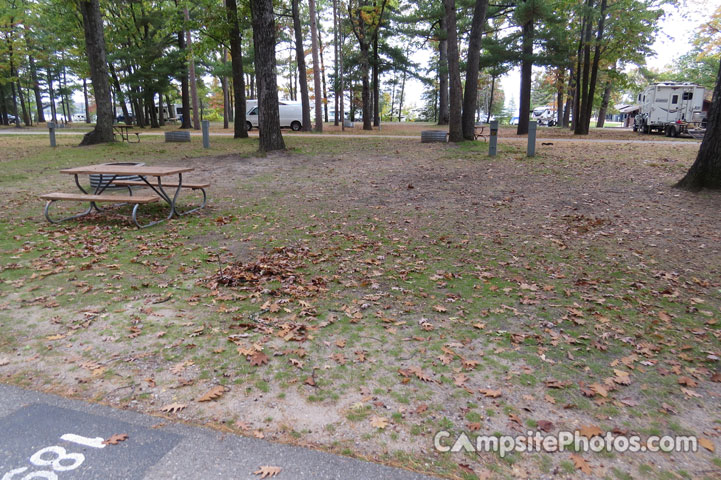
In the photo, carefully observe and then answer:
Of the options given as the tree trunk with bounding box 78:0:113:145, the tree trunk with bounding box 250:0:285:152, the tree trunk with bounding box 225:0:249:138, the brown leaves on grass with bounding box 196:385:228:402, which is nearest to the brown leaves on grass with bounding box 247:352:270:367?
the brown leaves on grass with bounding box 196:385:228:402

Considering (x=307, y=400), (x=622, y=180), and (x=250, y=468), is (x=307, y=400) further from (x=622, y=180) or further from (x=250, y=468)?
(x=622, y=180)

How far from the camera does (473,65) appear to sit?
16.2m

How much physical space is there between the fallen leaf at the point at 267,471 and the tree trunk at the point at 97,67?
1898 cm

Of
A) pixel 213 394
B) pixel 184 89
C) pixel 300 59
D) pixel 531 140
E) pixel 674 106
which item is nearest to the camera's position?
pixel 213 394

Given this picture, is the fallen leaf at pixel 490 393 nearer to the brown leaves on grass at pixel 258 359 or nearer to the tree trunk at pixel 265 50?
the brown leaves on grass at pixel 258 359

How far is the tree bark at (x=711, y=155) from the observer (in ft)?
25.7

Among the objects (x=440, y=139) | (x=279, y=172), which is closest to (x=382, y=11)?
(x=440, y=139)

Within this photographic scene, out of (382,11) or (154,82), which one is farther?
(154,82)

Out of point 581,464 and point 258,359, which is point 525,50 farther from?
point 581,464

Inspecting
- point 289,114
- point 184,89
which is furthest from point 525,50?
point 184,89

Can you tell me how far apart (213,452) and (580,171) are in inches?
420

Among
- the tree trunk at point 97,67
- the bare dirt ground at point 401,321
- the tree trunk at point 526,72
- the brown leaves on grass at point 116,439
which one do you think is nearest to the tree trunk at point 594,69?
the tree trunk at point 526,72

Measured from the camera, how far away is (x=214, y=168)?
12945 millimetres

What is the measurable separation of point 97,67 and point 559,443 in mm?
20534
